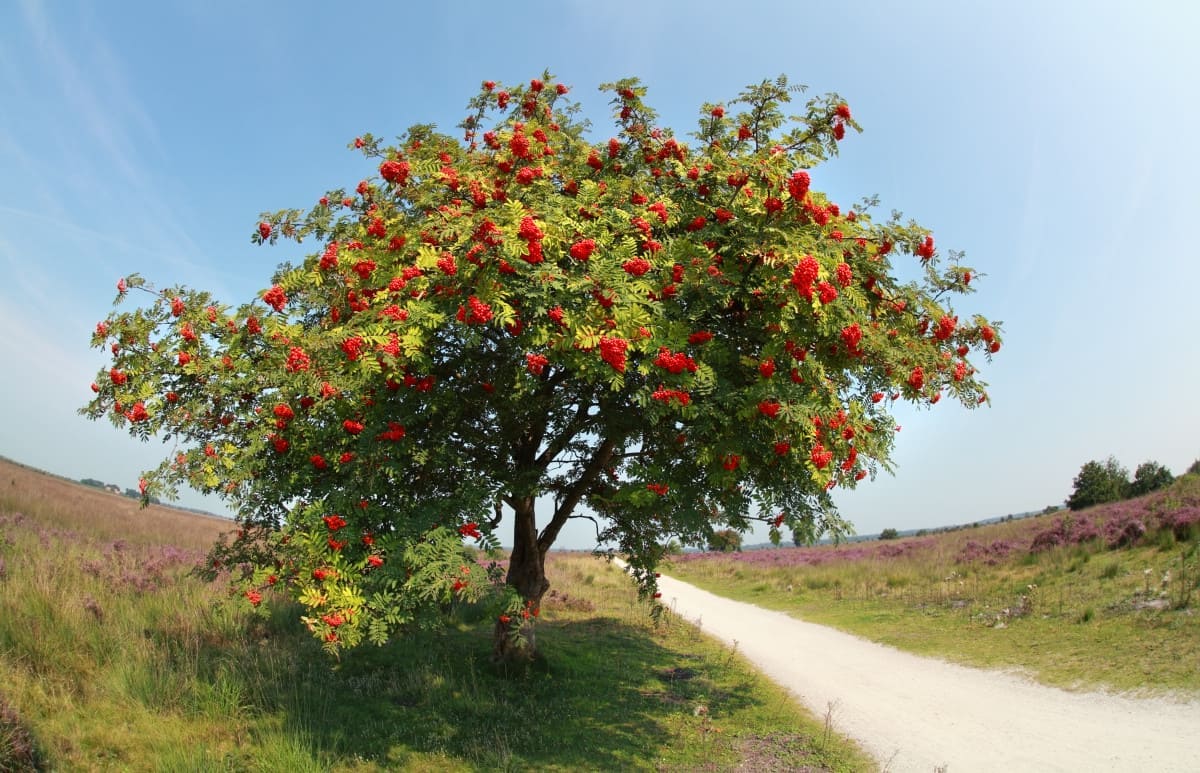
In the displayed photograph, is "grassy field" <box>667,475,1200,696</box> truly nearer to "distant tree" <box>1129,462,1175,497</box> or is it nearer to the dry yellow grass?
"distant tree" <box>1129,462,1175,497</box>

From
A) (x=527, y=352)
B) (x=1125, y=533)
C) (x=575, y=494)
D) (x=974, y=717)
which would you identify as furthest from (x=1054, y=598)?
(x=527, y=352)

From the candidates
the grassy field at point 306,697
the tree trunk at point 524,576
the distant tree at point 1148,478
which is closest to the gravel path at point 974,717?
the grassy field at point 306,697

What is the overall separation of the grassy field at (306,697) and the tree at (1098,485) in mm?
29512

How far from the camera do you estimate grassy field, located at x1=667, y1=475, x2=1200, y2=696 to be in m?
9.98

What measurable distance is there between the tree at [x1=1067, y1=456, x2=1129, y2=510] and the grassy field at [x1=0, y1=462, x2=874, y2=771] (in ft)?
96.8

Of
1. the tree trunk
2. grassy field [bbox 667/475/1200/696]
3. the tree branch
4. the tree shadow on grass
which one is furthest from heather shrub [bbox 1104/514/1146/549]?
the tree trunk

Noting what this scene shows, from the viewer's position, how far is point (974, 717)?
8.70m

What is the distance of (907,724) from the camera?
8656mm

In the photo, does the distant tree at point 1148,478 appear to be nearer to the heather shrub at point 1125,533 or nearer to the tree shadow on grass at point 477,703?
the heather shrub at point 1125,533

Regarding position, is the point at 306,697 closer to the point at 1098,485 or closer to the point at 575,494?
the point at 575,494

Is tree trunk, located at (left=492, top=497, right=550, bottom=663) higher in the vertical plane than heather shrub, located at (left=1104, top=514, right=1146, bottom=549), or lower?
lower

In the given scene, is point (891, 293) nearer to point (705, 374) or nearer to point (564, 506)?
point (705, 374)

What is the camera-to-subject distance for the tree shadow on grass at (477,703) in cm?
741

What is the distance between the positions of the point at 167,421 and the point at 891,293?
8068 mm
